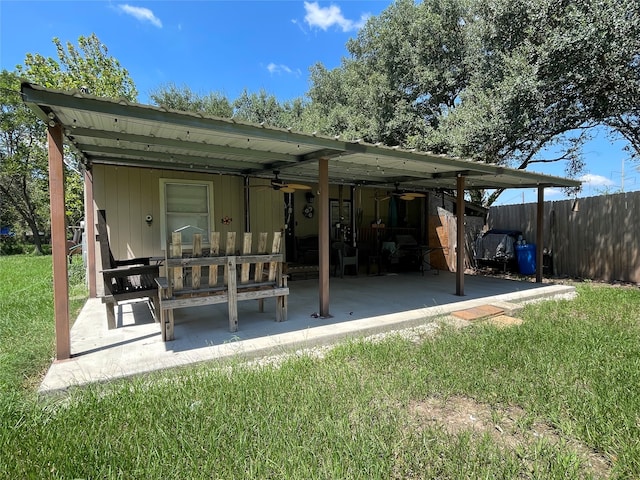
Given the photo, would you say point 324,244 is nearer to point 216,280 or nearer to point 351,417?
point 216,280

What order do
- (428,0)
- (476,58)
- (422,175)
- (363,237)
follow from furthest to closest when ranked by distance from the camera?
(428,0) < (476,58) < (363,237) < (422,175)

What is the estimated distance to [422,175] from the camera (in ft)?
25.1

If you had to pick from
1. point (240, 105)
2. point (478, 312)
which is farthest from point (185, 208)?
point (240, 105)

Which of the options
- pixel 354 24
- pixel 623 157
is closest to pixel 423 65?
pixel 354 24

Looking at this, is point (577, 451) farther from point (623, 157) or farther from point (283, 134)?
point (623, 157)

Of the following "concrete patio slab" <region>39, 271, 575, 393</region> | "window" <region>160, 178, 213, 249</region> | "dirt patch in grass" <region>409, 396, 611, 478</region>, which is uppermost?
"window" <region>160, 178, 213, 249</region>

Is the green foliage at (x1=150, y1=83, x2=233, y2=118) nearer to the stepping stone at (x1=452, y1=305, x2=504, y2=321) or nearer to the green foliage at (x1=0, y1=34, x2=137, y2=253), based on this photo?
the green foliage at (x1=0, y1=34, x2=137, y2=253)

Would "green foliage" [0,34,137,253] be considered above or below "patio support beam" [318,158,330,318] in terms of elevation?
above

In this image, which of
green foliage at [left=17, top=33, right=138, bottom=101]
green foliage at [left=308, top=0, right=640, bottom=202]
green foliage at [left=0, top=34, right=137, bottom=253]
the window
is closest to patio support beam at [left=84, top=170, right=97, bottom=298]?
the window

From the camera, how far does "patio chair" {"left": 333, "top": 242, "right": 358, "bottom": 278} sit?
8.48m

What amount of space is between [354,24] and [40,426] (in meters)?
16.2

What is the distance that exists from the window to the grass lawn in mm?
3266

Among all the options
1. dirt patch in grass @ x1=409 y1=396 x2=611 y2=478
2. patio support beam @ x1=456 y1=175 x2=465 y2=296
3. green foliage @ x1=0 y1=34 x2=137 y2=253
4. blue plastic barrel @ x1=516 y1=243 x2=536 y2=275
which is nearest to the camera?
dirt patch in grass @ x1=409 y1=396 x2=611 y2=478

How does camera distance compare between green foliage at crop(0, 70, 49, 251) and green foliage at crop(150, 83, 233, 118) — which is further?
green foliage at crop(0, 70, 49, 251)
